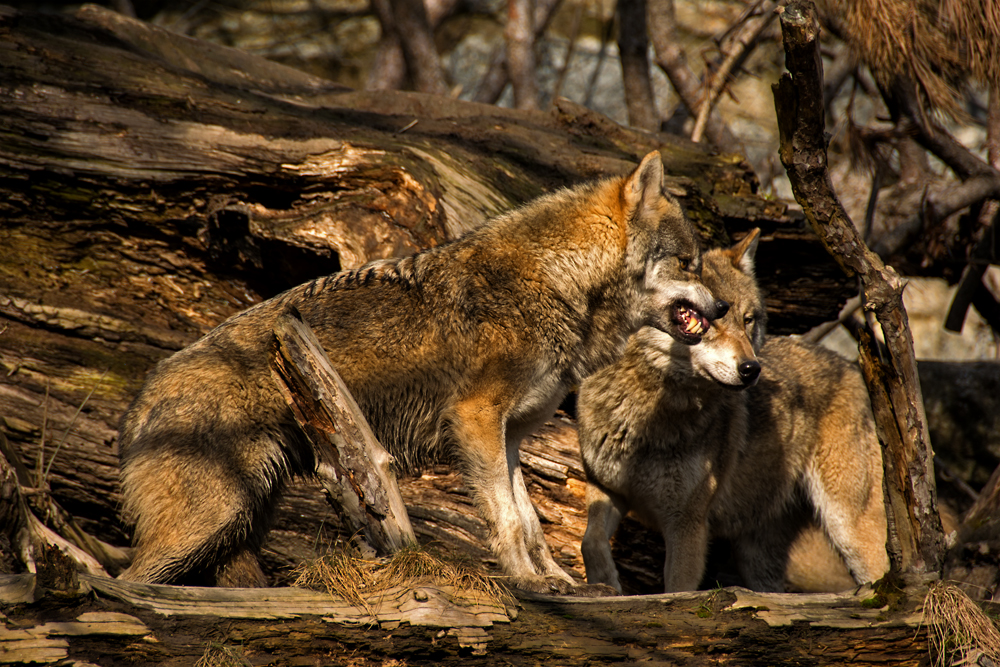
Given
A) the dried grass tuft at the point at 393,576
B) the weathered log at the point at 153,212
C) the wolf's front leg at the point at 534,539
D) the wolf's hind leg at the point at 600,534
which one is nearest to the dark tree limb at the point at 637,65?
the weathered log at the point at 153,212

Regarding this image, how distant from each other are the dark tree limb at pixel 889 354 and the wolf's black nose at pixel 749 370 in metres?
1.05

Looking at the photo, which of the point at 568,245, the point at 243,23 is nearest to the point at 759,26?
the point at 568,245

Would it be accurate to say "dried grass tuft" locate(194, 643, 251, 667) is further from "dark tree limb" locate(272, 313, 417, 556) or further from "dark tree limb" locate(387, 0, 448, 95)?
"dark tree limb" locate(387, 0, 448, 95)

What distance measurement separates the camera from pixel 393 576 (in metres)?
3.62

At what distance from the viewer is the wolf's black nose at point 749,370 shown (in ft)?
17.3

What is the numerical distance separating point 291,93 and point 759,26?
640 cm

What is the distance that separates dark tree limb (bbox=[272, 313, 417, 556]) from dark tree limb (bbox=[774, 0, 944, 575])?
2643 mm

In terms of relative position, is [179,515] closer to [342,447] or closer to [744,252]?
[342,447]

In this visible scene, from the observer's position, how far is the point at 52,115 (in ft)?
22.5

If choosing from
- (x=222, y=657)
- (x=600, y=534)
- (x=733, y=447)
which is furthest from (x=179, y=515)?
(x=733, y=447)

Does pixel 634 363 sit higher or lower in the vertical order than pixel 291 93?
lower

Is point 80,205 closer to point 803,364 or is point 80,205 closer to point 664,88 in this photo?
point 803,364

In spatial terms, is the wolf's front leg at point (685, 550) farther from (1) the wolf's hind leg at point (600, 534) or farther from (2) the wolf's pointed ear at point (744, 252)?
(2) the wolf's pointed ear at point (744, 252)

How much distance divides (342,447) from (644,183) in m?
2.78
